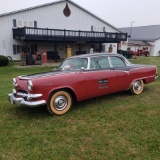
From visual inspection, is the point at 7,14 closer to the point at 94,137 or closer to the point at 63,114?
the point at 63,114

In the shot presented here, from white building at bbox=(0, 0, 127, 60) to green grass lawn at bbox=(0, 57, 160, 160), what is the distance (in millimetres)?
16929

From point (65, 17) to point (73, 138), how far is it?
83.1 ft

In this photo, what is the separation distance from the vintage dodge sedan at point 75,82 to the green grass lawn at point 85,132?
446 mm

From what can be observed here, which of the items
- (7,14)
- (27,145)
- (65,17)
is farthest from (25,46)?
(27,145)

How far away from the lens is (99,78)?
5633 millimetres

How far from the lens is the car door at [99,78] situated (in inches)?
215

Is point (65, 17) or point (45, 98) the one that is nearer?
point (45, 98)

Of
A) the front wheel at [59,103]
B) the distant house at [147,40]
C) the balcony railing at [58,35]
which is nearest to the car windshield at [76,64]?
the front wheel at [59,103]

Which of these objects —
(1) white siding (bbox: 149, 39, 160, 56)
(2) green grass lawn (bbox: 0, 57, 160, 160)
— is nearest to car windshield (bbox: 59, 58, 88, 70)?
(2) green grass lawn (bbox: 0, 57, 160, 160)

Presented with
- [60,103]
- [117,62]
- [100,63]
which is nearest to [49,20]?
[117,62]

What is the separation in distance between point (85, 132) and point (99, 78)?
1932 millimetres

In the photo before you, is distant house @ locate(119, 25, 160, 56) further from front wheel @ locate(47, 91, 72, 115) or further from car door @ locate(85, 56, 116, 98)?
front wheel @ locate(47, 91, 72, 115)

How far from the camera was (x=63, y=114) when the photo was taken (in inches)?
204

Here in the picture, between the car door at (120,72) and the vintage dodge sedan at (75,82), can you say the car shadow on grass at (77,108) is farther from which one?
the car door at (120,72)
